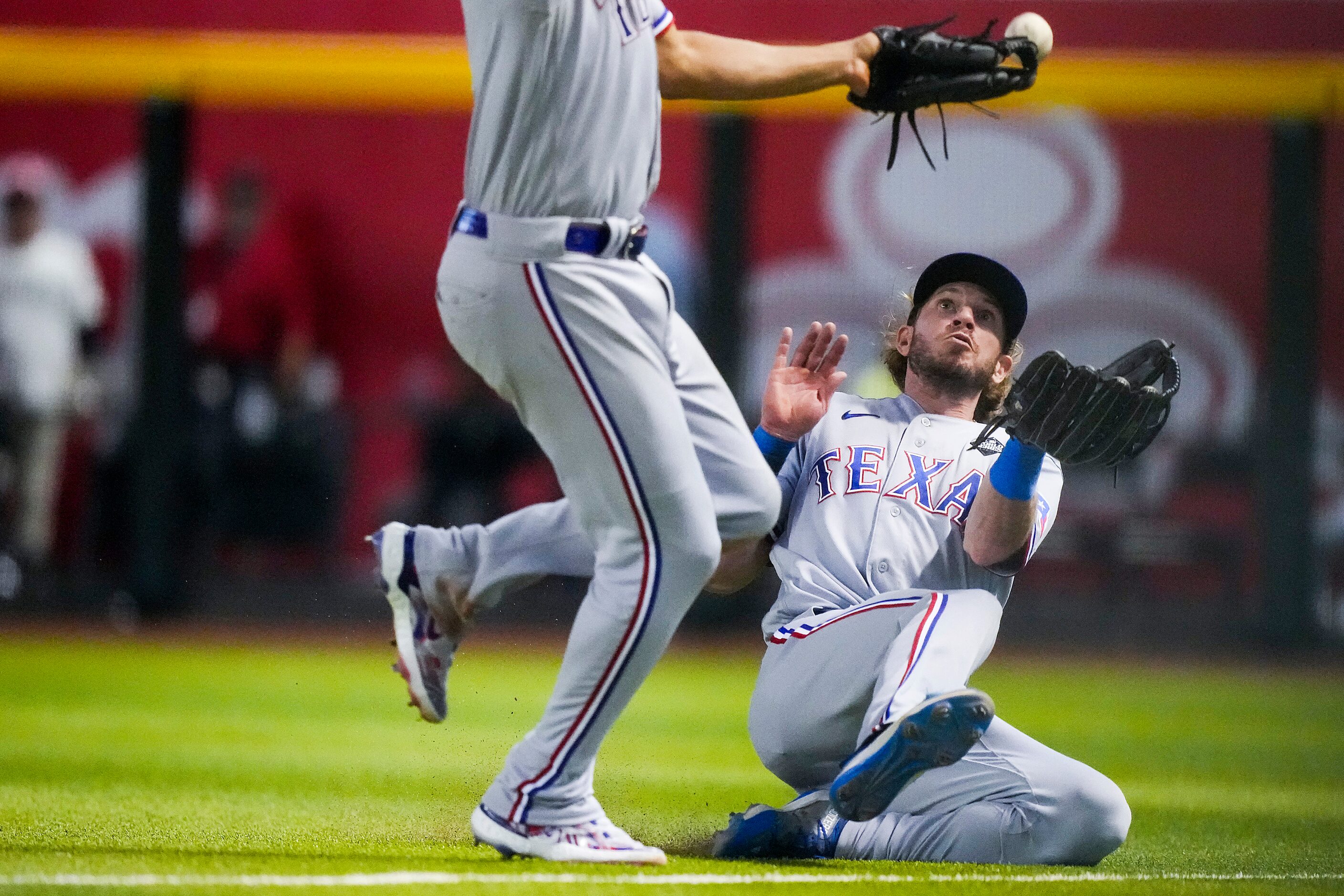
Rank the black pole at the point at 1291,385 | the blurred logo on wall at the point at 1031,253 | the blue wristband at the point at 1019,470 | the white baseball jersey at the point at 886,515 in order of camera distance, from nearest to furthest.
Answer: the blue wristband at the point at 1019,470 → the white baseball jersey at the point at 886,515 → the black pole at the point at 1291,385 → the blurred logo on wall at the point at 1031,253

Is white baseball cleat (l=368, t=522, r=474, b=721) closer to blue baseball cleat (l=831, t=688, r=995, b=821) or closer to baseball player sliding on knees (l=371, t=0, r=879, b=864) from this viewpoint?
baseball player sliding on knees (l=371, t=0, r=879, b=864)

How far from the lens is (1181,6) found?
10203 mm

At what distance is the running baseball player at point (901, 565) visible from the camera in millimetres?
2936

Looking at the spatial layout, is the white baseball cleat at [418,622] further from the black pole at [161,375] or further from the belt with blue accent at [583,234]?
the black pole at [161,375]

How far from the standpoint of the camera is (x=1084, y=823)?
3.02 metres

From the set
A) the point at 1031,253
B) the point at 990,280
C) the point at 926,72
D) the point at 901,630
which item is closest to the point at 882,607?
the point at 901,630

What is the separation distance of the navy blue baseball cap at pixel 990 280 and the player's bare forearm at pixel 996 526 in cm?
44

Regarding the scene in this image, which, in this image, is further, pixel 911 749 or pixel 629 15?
pixel 629 15

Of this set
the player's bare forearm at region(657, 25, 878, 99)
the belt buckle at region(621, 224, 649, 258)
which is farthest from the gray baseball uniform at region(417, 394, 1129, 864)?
the player's bare forearm at region(657, 25, 878, 99)

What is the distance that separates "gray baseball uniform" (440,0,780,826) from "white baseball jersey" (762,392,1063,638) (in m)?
0.46

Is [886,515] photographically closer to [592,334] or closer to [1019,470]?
[1019,470]

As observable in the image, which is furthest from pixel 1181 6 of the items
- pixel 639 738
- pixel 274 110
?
pixel 639 738

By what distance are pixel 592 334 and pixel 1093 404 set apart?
2.93 feet

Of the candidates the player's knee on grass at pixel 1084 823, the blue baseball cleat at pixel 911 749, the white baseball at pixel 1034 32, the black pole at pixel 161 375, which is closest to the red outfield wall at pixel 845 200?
the black pole at pixel 161 375
